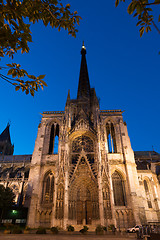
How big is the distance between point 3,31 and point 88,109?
34.4m

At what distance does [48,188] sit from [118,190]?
1126 cm

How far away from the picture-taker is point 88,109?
123ft

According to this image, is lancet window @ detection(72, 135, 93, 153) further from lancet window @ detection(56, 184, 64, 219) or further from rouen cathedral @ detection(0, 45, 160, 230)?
lancet window @ detection(56, 184, 64, 219)

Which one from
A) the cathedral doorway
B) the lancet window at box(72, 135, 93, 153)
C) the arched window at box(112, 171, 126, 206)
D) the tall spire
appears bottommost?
the cathedral doorway

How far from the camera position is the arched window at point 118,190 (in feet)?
78.8

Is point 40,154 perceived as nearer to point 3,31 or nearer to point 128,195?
point 128,195

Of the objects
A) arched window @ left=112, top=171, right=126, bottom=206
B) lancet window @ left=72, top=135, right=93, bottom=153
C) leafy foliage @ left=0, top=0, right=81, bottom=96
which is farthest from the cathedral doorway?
leafy foliage @ left=0, top=0, right=81, bottom=96

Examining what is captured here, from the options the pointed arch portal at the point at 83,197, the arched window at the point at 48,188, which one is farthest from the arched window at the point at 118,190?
the arched window at the point at 48,188

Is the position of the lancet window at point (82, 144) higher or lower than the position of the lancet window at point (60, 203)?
higher

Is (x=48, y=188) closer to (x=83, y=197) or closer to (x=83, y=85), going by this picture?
(x=83, y=197)

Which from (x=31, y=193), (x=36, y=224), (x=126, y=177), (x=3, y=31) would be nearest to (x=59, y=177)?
→ (x=31, y=193)

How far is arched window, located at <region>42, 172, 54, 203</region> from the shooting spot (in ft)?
80.8

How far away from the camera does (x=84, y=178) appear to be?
24516 millimetres

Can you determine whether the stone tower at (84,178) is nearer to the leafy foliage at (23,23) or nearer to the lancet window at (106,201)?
the lancet window at (106,201)
